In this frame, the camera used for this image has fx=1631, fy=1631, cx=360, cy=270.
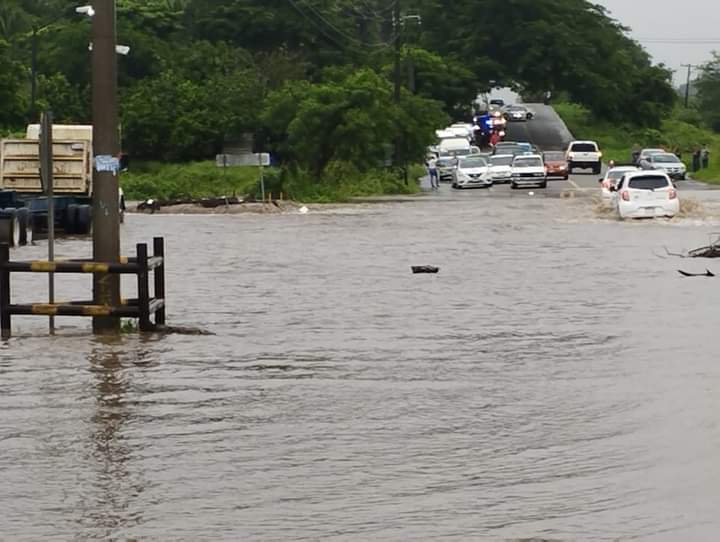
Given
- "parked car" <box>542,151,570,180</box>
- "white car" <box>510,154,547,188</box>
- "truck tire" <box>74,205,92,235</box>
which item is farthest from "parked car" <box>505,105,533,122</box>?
"truck tire" <box>74,205,92,235</box>

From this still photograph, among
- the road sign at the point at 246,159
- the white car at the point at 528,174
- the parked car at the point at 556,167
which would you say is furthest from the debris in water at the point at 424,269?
the parked car at the point at 556,167

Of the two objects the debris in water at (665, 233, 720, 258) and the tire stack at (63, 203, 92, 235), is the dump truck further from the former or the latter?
the debris in water at (665, 233, 720, 258)

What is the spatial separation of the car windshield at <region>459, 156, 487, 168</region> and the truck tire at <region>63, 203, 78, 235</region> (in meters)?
31.0

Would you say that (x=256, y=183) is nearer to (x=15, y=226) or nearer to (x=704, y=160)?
(x=15, y=226)

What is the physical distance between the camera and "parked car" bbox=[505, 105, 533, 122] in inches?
4601

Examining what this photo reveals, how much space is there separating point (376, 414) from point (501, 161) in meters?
60.3

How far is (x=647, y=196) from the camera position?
4300 cm

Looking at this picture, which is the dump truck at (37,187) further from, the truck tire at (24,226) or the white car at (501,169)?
the white car at (501,169)

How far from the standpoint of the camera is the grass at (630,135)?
113 m

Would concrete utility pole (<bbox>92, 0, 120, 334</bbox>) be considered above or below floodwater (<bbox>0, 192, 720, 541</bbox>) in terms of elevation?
above

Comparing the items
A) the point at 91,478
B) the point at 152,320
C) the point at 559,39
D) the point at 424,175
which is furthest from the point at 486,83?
the point at 91,478

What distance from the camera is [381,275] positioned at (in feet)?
88.9

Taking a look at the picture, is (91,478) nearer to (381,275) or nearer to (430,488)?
(430,488)

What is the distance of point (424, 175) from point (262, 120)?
12.3 meters
